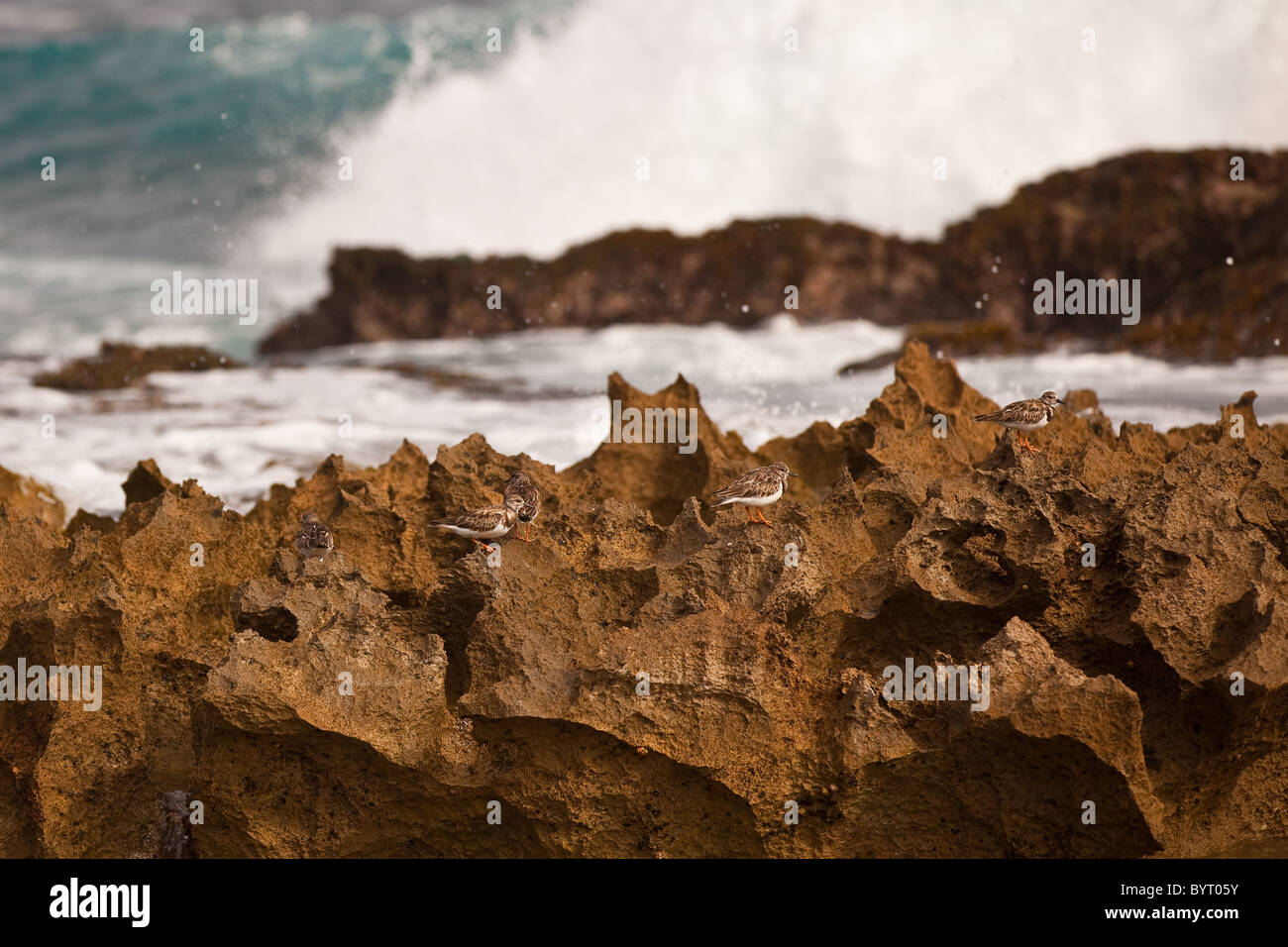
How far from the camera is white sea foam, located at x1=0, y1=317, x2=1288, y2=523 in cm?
1775

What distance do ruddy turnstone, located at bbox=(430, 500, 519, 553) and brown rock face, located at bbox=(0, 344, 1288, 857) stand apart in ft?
0.82

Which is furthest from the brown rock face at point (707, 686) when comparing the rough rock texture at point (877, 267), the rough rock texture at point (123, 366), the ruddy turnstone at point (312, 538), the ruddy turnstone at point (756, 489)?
the rough rock texture at point (877, 267)

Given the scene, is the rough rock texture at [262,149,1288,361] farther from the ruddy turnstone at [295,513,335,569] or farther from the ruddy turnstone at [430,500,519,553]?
the ruddy turnstone at [295,513,335,569]

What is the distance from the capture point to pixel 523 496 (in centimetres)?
855

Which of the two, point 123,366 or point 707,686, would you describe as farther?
point 123,366

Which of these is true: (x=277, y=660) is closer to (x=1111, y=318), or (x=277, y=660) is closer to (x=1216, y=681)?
(x=1216, y=681)

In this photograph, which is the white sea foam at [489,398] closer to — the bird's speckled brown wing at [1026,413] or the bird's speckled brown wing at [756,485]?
the bird's speckled brown wing at [756,485]

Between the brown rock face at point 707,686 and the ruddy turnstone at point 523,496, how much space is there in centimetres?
37

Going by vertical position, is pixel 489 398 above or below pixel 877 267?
below

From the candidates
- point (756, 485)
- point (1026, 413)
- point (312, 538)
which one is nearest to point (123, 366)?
point (312, 538)

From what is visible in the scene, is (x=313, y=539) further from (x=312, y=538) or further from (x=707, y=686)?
(x=707, y=686)

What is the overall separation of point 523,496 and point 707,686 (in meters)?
2.50

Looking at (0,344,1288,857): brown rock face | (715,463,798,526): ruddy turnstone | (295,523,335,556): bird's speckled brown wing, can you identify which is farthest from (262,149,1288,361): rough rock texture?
(295,523,335,556): bird's speckled brown wing

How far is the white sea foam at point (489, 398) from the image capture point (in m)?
17.8
